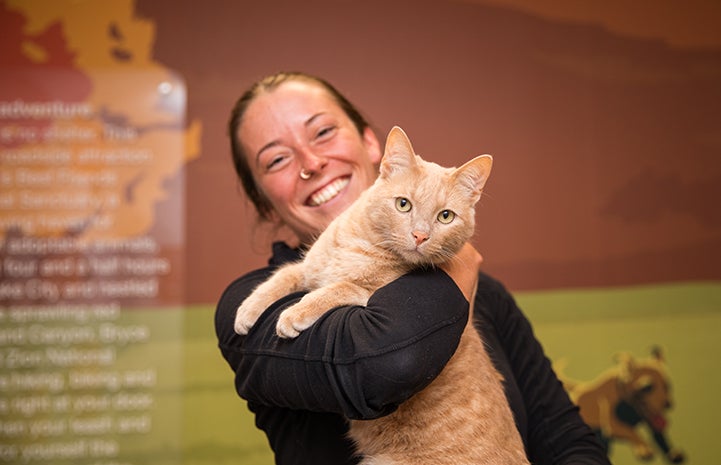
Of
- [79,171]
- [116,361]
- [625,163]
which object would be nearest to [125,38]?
[79,171]

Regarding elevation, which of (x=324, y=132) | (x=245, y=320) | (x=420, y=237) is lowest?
(x=245, y=320)

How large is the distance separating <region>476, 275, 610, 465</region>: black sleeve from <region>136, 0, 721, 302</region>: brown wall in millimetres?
1133

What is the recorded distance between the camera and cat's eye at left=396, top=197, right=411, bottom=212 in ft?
4.20

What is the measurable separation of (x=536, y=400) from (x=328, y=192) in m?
0.69

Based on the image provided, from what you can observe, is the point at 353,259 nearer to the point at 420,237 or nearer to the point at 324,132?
the point at 420,237

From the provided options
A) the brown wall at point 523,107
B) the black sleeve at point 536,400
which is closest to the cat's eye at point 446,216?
the black sleeve at point 536,400

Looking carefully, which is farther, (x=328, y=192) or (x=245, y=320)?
(x=328, y=192)

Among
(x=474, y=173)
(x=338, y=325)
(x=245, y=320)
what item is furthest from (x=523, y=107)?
(x=338, y=325)

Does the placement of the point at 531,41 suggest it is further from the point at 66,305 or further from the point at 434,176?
the point at 66,305

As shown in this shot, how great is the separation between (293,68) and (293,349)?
70.0 inches

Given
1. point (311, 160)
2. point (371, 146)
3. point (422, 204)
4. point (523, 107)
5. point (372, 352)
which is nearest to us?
point (372, 352)

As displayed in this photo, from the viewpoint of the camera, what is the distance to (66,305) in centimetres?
258

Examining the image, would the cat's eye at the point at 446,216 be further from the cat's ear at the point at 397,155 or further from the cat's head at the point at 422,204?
the cat's ear at the point at 397,155

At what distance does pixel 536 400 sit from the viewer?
5.13 ft
